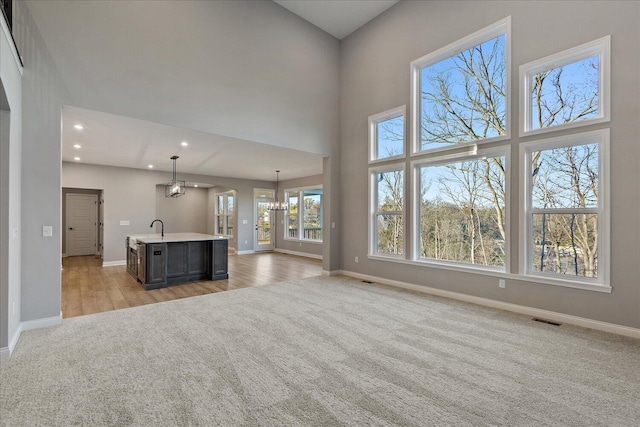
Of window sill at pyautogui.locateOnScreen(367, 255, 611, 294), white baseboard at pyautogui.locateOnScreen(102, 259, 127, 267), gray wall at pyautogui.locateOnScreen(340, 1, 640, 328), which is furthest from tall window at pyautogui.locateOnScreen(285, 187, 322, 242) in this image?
white baseboard at pyautogui.locateOnScreen(102, 259, 127, 267)

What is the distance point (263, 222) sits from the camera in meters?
11.0

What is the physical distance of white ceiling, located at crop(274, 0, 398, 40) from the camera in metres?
5.68

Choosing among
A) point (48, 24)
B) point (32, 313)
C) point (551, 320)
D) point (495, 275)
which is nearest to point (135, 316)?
point (32, 313)

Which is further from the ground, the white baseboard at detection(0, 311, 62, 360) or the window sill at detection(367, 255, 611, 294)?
the window sill at detection(367, 255, 611, 294)

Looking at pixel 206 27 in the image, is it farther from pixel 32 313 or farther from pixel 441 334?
pixel 441 334

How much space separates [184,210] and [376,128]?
8.72m

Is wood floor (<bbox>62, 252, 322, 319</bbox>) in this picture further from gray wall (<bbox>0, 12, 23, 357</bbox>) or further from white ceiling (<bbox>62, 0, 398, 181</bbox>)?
white ceiling (<bbox>62, 0, 398, 181</bbox>)

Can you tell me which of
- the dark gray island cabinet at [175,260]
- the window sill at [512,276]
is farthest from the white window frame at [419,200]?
the dark gray island cabinet at [175,260]

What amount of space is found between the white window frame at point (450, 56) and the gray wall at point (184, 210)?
30.9 feet

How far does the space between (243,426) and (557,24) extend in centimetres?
537

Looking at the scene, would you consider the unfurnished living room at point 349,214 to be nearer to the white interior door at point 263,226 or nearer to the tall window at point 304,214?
the tall window at point 304,214

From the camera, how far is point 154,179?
8.48m

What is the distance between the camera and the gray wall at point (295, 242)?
9453 millimetres

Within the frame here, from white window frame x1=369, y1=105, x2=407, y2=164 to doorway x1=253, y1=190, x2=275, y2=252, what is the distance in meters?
5.80
